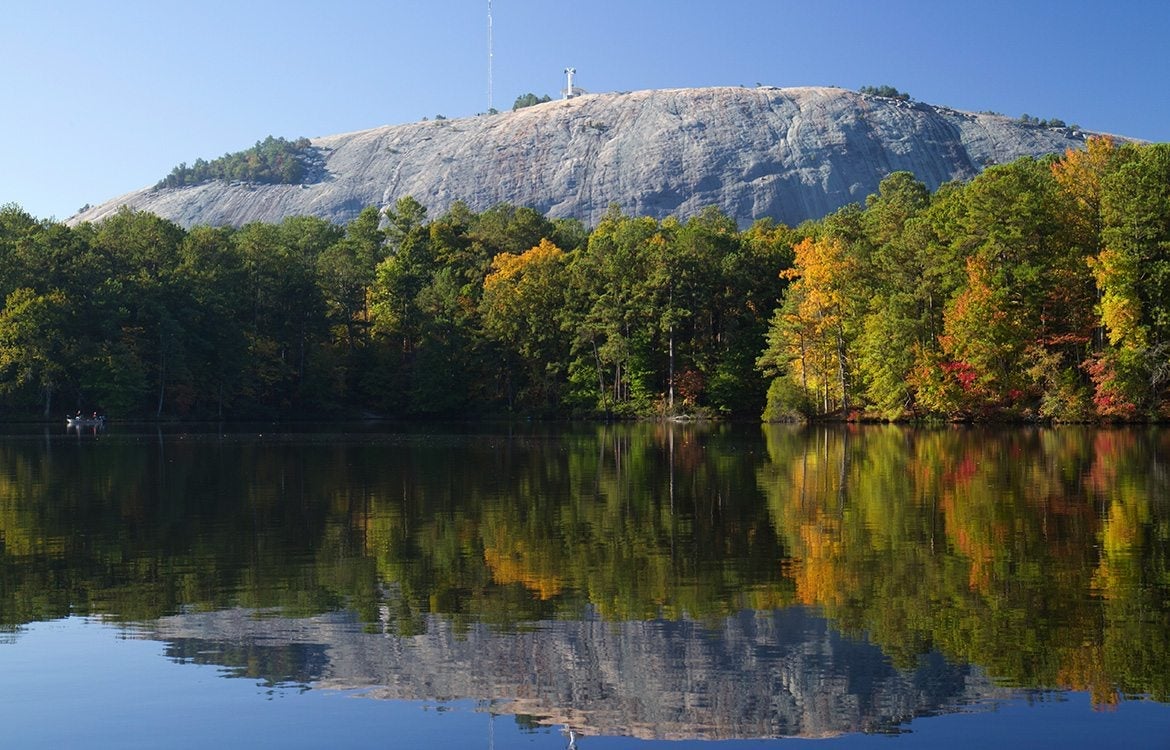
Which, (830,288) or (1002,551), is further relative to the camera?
(830,288)

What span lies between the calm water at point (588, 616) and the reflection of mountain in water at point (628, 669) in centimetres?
4

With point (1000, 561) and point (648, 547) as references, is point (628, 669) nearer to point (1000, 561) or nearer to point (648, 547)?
point (648, 547)

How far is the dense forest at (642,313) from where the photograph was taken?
66438mm

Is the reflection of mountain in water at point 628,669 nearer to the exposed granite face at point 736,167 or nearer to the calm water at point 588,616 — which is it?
the calm water at point 588,616

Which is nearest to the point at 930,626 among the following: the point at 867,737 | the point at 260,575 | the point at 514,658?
the point at 867,737

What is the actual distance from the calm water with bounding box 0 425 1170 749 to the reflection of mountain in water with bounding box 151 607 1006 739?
4 cm

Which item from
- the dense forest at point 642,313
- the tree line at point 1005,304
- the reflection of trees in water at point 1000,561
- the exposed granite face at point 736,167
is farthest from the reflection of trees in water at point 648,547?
the exposed granite face at point 736,167

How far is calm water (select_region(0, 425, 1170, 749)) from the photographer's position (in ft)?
33.8

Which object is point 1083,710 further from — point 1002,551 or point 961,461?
point 961,461

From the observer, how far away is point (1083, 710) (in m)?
10.4

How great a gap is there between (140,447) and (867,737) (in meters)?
47.4

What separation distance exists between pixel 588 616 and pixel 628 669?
2.39 m

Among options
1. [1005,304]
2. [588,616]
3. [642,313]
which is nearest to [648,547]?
[588,616]

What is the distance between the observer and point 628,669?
11797 millimetres
